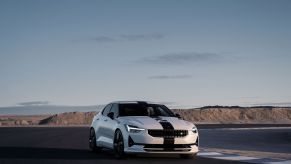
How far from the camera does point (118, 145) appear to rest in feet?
53.9

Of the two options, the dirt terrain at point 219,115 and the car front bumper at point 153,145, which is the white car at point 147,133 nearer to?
the car front bumper at point 153,145

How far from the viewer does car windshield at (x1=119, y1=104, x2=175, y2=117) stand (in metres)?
17.4

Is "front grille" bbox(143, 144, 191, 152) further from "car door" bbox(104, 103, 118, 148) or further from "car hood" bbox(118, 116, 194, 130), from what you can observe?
"car door" bbox(104, 103, 118, 148)

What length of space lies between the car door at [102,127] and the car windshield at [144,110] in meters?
0.83

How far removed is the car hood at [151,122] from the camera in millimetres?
15905

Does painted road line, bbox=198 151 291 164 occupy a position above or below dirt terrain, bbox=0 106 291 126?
below

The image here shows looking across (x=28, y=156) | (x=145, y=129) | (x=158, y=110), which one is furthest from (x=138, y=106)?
(x=28, y=156)

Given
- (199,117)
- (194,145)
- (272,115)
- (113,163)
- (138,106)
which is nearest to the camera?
(113,163)

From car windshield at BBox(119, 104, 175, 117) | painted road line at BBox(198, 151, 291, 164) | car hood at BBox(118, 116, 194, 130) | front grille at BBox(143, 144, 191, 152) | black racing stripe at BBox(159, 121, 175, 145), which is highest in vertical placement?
car windshield at BBox(119, 104, 175, 117)

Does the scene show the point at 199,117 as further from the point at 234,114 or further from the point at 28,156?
the point at 28,156

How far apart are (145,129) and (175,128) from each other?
0.78 meters

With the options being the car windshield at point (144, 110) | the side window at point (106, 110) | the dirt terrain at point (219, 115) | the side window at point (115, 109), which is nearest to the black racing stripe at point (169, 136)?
the car windshield at point (144, 110)

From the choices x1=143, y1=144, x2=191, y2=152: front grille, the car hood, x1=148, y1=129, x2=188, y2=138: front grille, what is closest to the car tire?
the car hood

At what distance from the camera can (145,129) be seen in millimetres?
15797
